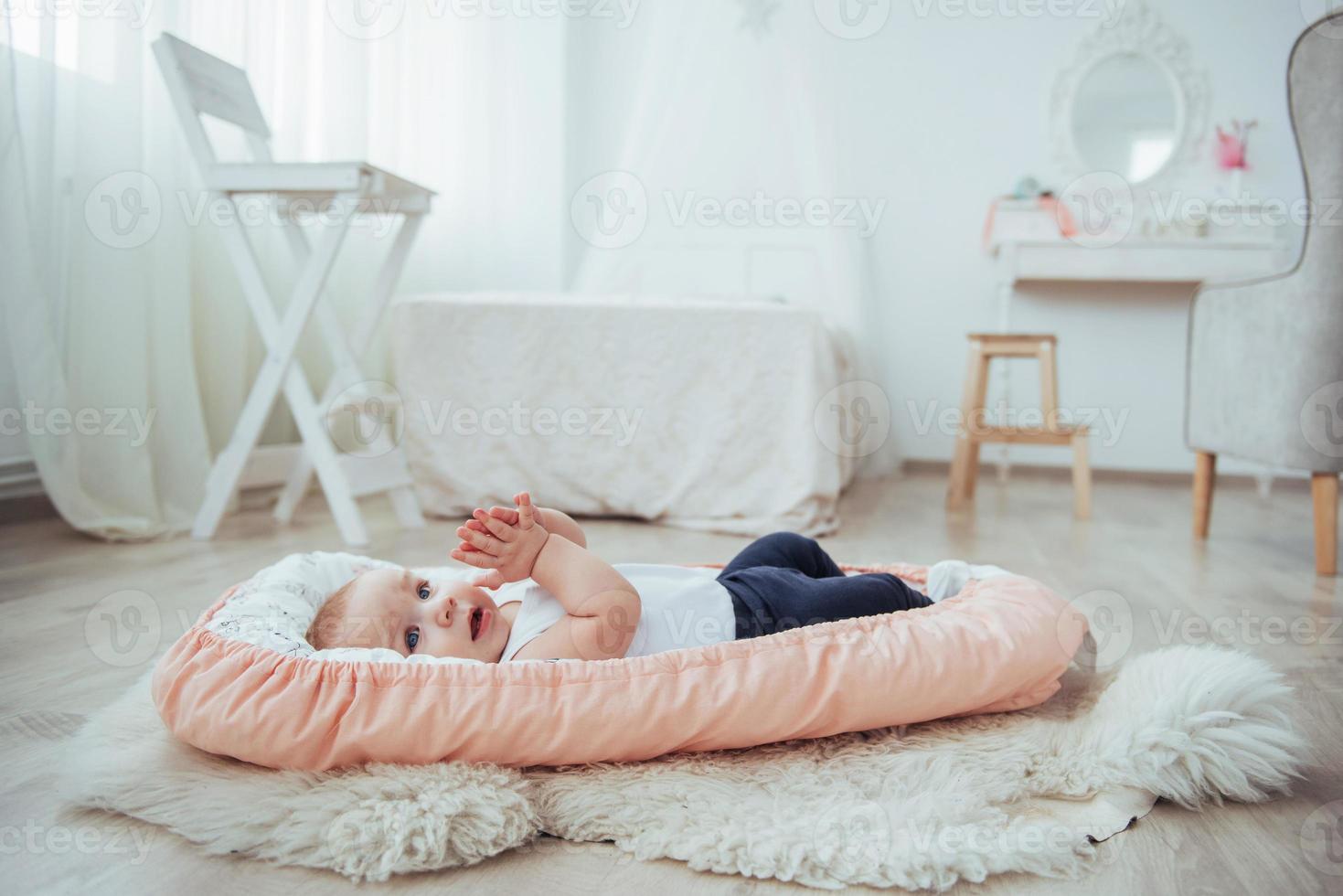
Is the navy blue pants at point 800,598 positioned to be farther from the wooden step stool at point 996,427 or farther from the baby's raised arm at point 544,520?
the wooden step stool at point 996,427

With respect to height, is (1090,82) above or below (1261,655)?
above

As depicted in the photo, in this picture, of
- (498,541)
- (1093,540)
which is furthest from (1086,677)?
(1093,540)

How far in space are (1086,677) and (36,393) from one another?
6.37ft

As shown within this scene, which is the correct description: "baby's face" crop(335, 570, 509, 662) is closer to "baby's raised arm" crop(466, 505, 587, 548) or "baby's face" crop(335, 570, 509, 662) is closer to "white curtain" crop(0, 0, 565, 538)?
"baby's raised arm" crop(466, 505, 587, 548)

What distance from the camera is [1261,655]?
131 centimetres

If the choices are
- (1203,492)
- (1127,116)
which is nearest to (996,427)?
(1203,492)

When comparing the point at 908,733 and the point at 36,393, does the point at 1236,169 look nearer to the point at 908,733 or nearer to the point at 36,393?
the point at 908,733
